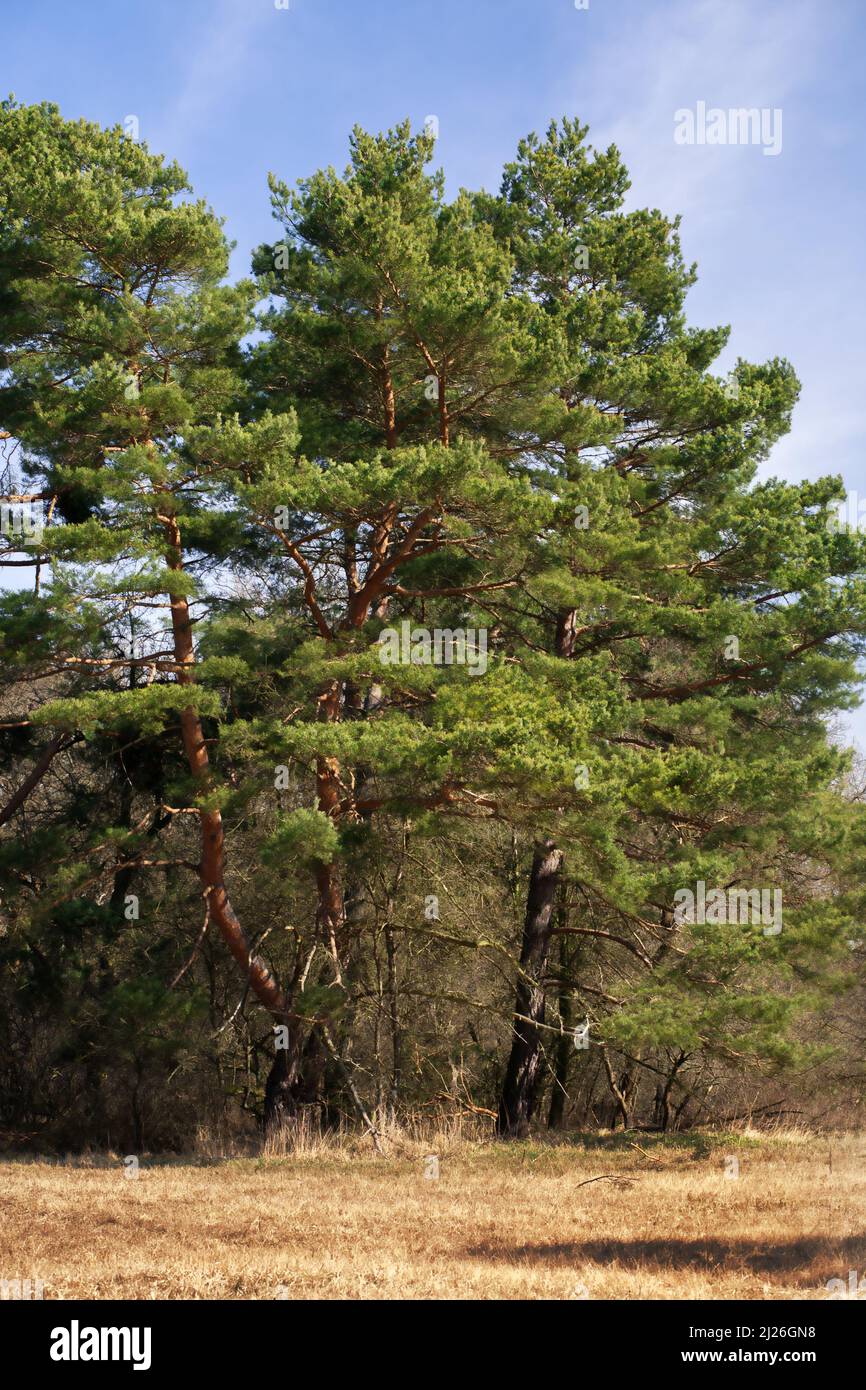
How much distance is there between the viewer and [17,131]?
50.8 ft

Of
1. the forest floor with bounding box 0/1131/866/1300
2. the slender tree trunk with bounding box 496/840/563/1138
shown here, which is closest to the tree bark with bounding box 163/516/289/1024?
the forest floor with bounding box 0/1131/866/1300

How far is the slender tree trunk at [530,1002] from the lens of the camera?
1727 centimetres

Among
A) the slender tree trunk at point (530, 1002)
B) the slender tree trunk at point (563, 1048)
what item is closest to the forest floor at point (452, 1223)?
the slender tree trunk at point (530, 1002)

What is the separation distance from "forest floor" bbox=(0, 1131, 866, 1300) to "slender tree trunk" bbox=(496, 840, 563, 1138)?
1.99m

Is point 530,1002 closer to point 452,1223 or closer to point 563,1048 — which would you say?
point 563,1048

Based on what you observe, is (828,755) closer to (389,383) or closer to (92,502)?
(389,383)

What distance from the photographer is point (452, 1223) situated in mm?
10219

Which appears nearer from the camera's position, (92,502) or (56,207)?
(56,207)

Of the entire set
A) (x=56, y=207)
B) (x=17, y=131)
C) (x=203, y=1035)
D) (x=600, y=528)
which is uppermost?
(x=17, y=131)

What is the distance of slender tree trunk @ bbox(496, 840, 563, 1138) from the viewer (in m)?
17.3

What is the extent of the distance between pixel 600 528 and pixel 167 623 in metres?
6.15

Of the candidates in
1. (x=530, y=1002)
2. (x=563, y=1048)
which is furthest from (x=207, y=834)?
(x=563, y=1048)

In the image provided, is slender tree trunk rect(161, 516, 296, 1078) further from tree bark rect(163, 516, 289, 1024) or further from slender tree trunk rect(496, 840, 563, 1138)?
slender tree trunk rect(496, 840, 563, 1138)

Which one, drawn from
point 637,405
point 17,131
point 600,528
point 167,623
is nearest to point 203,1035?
point 167,623
